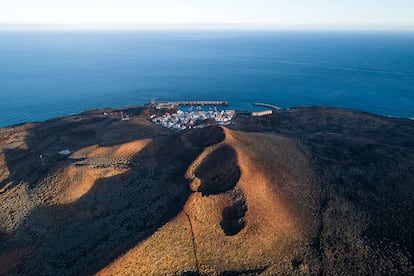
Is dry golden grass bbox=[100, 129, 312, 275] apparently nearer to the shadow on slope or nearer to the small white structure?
the shadow on slope

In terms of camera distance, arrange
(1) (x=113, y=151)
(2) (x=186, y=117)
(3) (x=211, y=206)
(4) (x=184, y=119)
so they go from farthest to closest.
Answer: (2) (x=186, y=117) < (4) (x=184, y=119) < (1) (x=113, y=151) < (3) (x=211, y=206)

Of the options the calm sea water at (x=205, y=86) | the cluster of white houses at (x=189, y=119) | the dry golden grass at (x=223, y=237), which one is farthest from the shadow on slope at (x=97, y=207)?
the calm sea water at (x=205, y=86)

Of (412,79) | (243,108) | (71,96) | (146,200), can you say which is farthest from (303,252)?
(412,79)

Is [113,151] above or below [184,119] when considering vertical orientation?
above

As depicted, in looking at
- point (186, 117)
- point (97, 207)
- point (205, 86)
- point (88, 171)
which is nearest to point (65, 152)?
point (88, 171)

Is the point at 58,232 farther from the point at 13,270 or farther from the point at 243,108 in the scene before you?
the point at 243,108

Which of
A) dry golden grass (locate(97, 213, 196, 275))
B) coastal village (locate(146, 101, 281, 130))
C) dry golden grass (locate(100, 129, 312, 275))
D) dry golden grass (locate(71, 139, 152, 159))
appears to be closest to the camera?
dry golden grass (locate(97, 213, 196, 275))

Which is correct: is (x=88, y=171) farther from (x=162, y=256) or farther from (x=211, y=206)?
(x=162, y=256)

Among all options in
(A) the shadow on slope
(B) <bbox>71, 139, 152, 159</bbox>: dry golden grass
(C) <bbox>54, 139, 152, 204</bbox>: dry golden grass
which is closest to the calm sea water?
(A) the shadow on slope
